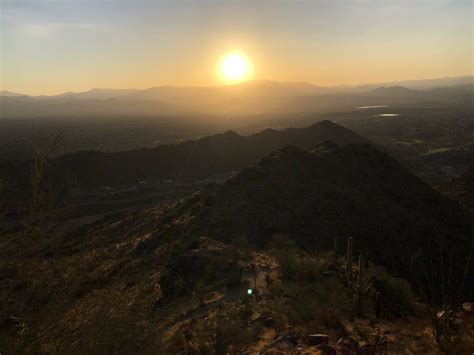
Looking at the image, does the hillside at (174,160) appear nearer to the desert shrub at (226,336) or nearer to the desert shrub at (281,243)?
the desert shrub at (281,243)

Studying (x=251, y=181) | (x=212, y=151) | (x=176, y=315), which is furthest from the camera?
(x=212, y=151)

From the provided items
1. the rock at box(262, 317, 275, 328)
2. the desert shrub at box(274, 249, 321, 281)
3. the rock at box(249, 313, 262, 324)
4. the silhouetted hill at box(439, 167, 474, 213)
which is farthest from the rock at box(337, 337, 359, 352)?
the silhouetted hill at box(439, 167, 474, 213)

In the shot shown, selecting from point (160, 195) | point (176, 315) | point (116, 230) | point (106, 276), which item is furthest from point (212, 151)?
point (176, 315)

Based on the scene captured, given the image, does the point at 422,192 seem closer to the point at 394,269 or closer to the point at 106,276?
the point at 394,269

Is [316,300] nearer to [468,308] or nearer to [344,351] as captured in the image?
[344,351]

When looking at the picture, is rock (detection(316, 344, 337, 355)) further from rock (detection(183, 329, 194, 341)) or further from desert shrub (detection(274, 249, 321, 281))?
desert shrub (detection(274, 249, 321, 281))
